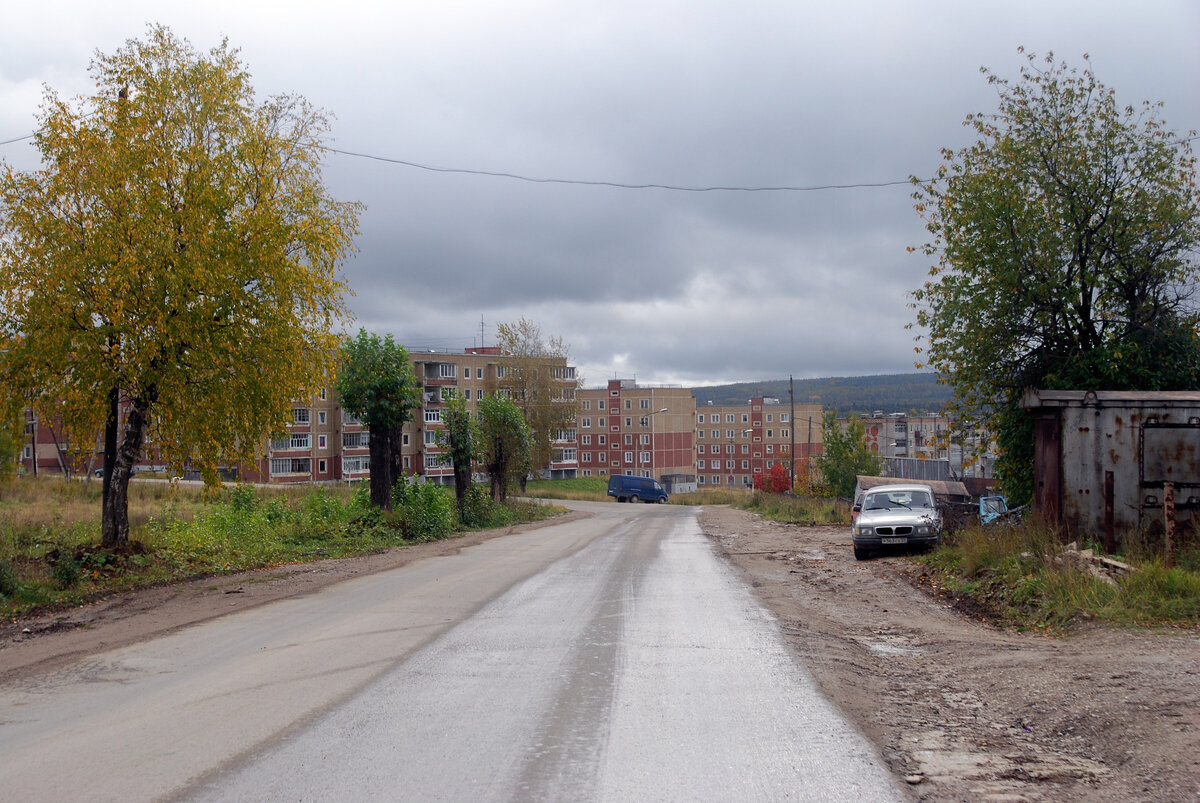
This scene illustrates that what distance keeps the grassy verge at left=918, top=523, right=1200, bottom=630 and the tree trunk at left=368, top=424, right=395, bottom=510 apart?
15.2 m

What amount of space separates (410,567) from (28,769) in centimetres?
1204

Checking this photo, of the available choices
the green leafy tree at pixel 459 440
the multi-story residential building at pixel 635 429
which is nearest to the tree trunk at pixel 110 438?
the green leafy tree at pixel 459 440

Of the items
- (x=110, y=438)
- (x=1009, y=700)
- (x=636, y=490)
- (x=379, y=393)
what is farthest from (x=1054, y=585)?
(x=636, y=490)

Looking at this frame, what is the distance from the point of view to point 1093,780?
5230mm

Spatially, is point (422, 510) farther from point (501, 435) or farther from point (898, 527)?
point (898, 527)

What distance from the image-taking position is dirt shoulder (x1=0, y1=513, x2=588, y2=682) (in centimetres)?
926

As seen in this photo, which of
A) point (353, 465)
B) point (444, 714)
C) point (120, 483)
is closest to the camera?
point (444, 714)

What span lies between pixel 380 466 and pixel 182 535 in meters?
7.49

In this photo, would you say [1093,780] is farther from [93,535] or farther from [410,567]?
[93,535]

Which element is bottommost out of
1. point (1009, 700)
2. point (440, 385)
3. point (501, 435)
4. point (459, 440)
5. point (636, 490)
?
point (636, 490)

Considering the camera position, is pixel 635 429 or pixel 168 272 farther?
pixel 635 429

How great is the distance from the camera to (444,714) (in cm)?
646

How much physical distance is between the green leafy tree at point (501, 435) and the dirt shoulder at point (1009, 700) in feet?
82.5

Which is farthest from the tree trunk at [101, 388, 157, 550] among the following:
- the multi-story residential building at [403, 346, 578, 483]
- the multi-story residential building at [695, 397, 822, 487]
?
the multi-story residential building at [695, 397, 822, 487]
